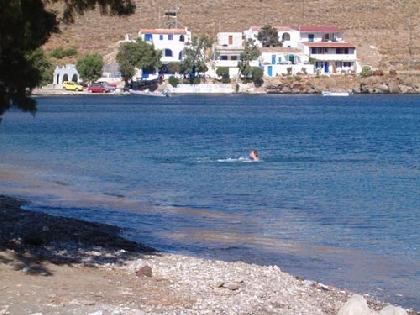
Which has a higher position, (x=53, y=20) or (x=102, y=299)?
(x=53, y=20)

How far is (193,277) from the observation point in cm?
1756

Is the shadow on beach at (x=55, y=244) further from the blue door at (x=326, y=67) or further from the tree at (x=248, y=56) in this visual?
the blue door at (x=326, y=67)

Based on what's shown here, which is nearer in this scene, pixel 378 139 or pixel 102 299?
pixel 102 299

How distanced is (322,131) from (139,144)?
61.3ft

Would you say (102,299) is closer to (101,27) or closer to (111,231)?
(111,231)

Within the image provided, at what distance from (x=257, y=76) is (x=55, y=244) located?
123637 mm

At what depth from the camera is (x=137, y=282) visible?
16516 mm

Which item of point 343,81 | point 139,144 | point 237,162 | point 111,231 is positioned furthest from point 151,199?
point 343,81

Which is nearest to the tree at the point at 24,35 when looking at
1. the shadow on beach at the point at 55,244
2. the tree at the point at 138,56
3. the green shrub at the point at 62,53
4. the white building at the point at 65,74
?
the shadow on beach at the point at 55,244

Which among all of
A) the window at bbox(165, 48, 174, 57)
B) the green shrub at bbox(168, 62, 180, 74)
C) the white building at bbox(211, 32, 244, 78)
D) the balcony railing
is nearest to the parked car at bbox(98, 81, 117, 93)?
the green shrub at bbox(168, 62, 180, 74)

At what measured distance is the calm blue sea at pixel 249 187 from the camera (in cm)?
2416

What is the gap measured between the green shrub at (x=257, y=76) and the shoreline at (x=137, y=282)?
11916cm

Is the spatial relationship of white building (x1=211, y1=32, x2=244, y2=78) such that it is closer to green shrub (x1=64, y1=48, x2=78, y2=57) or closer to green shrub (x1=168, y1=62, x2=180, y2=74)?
green shrub (x1=168, y1=62, x2=180, y2=74)

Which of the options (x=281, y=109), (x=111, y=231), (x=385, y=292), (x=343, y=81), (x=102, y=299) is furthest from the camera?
(x=343, y=81)
